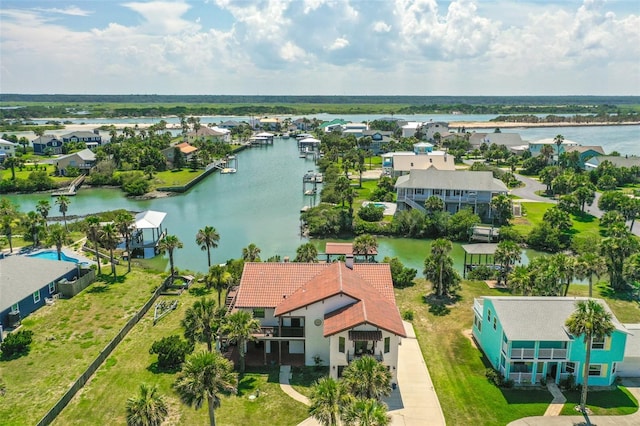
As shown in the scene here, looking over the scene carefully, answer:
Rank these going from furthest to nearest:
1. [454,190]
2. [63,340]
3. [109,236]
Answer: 1. [454,190]
2. [109,236]
3. [63,340]

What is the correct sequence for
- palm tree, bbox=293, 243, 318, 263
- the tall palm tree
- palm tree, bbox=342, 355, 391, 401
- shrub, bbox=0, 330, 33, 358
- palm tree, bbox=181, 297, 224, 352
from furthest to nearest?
palm tree, bbox=293, 243, 318, 263 → the tall palm tree → shrub, bbox=0, 330, 33, 358 → palm tree, bbox=181, 297, 224, 352 → palm tree, bbox=342, 355, 391, 401

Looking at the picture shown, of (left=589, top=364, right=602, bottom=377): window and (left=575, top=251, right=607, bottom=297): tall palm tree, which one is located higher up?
(left=575, top=251, right=607, bottom=297): tall palm tree

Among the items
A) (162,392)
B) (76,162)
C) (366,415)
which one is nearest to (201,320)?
(162,392)

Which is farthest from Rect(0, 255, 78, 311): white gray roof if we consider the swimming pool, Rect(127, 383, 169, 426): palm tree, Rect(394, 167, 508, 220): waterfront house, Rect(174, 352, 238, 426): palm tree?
Rect(394, 167, 508, 220): waterfront house

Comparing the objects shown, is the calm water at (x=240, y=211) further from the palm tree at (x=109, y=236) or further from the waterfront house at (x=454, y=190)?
the waterfront house at (x=454, y=190)

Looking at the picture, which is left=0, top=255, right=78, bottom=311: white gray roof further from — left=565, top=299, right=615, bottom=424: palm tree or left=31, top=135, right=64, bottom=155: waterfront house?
left=31, top=135, right=64, bottom=155: waterfront house

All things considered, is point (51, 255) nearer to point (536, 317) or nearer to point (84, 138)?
point (536, 317)

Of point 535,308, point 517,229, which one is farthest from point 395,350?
point 517,229

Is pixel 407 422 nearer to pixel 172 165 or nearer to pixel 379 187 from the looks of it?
pixel 379 187
